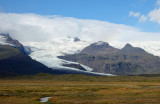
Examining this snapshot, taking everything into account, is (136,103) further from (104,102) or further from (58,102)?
(58,102)

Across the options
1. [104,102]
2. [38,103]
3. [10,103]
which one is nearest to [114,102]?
[104,102]

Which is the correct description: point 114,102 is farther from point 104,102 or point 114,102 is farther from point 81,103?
point 81,103

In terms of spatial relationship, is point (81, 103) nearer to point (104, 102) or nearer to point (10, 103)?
point (104, 102)

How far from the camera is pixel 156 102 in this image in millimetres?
68875

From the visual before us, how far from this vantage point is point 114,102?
238 ft

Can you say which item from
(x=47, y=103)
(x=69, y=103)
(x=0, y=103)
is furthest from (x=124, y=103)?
(x=0, y=103)

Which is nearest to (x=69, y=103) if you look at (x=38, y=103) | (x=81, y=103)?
(x=81, y=103)

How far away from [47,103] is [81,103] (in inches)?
419

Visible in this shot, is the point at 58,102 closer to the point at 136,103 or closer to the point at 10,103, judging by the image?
the point at 10,103

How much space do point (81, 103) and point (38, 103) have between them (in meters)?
12.0

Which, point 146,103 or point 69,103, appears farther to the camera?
point 69,103

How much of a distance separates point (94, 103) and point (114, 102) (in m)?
5.24

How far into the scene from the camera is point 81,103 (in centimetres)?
7225

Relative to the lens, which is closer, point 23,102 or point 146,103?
point 146,103
